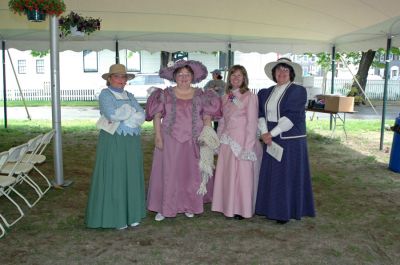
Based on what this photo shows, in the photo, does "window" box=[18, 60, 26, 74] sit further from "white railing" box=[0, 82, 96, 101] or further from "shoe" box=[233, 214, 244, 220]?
"shoe" box=[233, 214, 244, 220]

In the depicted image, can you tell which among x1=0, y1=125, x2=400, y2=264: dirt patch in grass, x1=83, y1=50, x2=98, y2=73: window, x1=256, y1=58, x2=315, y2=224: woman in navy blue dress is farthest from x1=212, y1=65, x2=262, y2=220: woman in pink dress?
x1=83, y1=50, x2=98, y2=73: window

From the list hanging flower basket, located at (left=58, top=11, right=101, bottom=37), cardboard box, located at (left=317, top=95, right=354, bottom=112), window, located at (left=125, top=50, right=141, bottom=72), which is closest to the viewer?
hanging flower basket, located at (left=58, top=11, right=101, bottom=37)

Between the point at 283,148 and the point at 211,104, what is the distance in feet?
2.58

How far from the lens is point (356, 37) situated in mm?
8875

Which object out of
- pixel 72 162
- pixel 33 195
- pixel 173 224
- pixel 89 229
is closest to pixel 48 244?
pixel 89 229

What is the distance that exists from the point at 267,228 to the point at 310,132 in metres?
7.21

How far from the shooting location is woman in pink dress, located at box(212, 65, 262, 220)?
13.7 feet

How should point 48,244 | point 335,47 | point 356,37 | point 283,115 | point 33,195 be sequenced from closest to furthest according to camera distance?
point 48,244
point 283,115
point 33,195
point 356,37
point 335,47

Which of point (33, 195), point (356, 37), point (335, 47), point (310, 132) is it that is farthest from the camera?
point (310, 132)

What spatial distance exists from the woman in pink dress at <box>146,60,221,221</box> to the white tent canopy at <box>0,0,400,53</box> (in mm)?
3210

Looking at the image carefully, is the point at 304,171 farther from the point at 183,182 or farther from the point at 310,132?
the point at 310,132

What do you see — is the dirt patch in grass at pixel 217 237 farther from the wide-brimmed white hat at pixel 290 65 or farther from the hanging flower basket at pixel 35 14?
the hanging flower basket at pixel 35 14

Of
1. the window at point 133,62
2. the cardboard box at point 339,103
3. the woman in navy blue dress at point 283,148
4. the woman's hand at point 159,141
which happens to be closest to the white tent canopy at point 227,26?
the cardboard box at point 339,103

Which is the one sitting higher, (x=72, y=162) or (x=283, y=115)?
(x=283, y=115)
